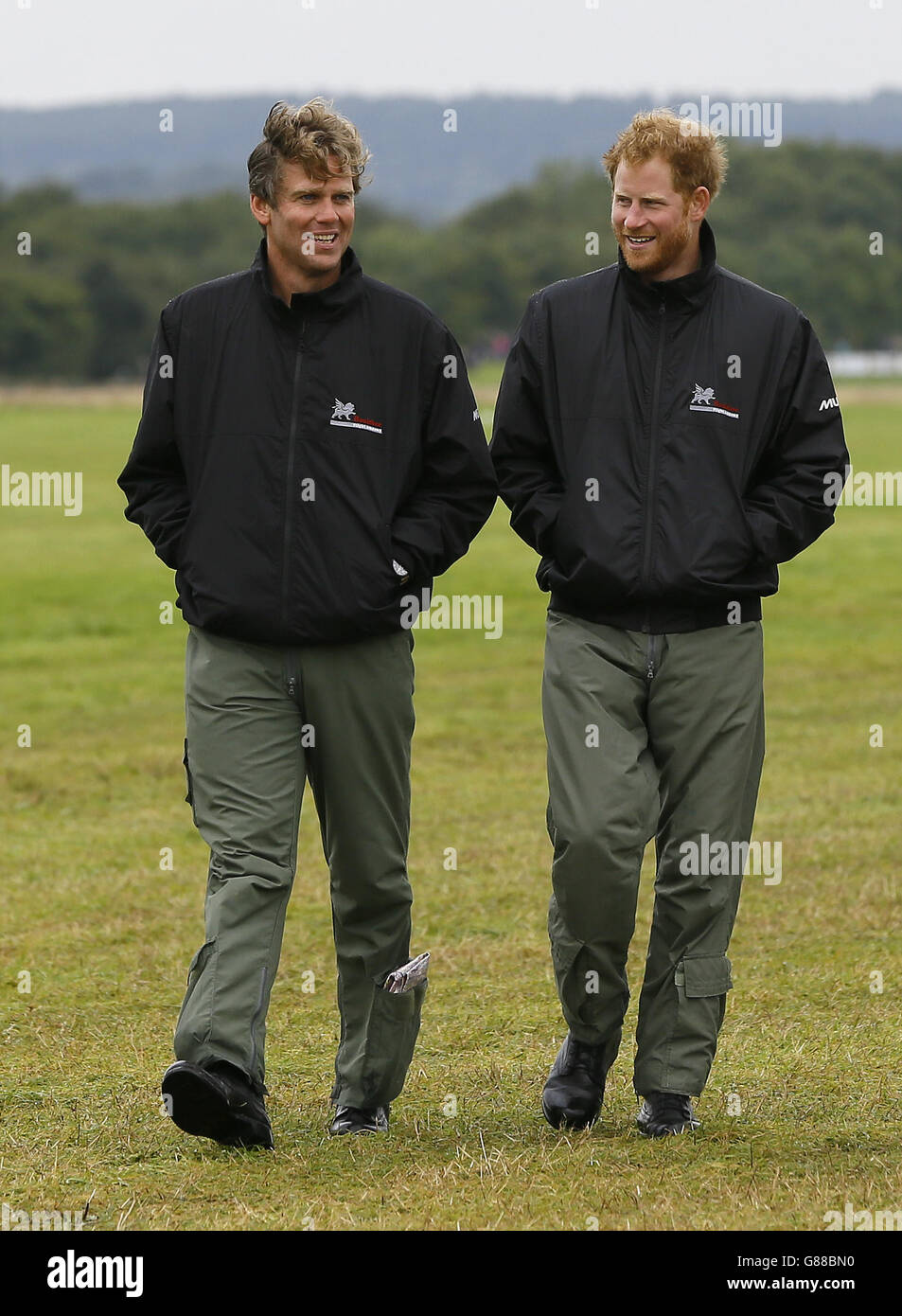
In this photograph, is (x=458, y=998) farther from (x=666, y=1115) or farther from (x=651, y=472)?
(x=651, y=472)

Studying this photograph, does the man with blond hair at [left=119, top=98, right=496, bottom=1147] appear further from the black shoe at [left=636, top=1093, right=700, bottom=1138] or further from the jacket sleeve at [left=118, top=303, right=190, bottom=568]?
the black shoe at [left=636, top=1093, right=700, bottom=1138]

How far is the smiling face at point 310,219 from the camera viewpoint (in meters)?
5.01

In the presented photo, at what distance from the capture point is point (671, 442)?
5148 millimetres

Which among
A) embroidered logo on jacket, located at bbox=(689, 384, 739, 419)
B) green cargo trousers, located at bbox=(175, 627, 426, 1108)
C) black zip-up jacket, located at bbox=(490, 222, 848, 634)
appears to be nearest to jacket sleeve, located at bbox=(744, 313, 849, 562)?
black zip-up jacket, located at bbox=(490, 222, 848, 634)

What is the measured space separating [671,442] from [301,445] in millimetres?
962

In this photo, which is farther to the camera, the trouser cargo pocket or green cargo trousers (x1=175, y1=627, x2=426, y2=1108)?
the trouser cargo pocket

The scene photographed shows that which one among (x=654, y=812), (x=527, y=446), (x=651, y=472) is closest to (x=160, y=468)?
(x=527, y=446)

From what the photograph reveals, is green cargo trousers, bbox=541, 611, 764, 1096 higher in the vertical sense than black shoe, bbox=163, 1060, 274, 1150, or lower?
higher

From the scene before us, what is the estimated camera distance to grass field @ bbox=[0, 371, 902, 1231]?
188 inches

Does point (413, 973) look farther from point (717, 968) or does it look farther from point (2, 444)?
point (2, 444)

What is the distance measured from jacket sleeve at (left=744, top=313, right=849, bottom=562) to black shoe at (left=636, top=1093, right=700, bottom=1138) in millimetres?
1475

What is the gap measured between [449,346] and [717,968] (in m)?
1.82

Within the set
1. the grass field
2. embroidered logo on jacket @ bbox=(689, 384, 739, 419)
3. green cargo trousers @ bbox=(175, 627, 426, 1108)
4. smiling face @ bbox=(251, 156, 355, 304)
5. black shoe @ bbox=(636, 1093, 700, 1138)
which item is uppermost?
smiling face @ bbox=(251, 156, 355, 304)

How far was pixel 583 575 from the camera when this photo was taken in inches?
204
